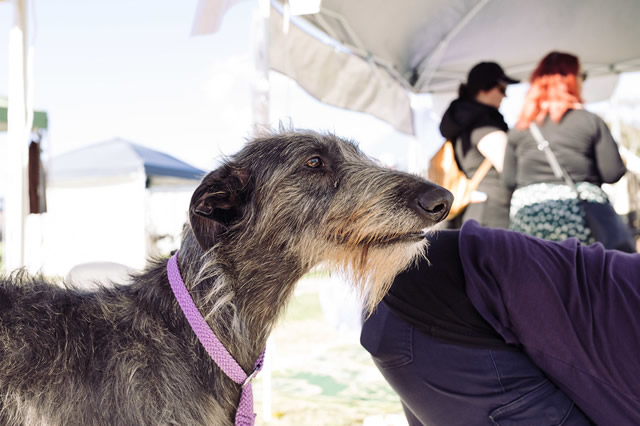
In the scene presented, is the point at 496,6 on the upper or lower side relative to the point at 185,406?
upper

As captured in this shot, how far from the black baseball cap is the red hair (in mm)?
478

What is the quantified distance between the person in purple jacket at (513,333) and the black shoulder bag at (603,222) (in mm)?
1686

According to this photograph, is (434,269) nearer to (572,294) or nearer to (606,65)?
(572,294)

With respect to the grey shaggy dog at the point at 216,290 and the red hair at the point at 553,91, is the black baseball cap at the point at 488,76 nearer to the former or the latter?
the red hair at the point at 553,91

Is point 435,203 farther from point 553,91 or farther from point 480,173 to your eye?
point 480,173

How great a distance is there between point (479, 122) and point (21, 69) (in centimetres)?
352

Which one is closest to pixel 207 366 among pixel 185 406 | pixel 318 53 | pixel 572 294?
pixel 185 406

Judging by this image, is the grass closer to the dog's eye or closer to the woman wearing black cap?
the dog's eye

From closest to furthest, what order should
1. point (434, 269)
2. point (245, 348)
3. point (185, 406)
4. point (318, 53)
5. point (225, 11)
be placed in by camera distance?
point (185, 406)
point (245, 348)
point (434, 269)
point (225, 11)
point (318, 53)

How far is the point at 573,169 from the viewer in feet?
12.3

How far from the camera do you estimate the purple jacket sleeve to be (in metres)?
1.79

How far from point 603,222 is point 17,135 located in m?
3.86

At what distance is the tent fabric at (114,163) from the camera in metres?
12.8

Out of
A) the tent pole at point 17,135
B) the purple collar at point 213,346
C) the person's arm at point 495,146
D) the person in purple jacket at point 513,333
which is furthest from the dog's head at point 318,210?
the person's arm at point 495,146
